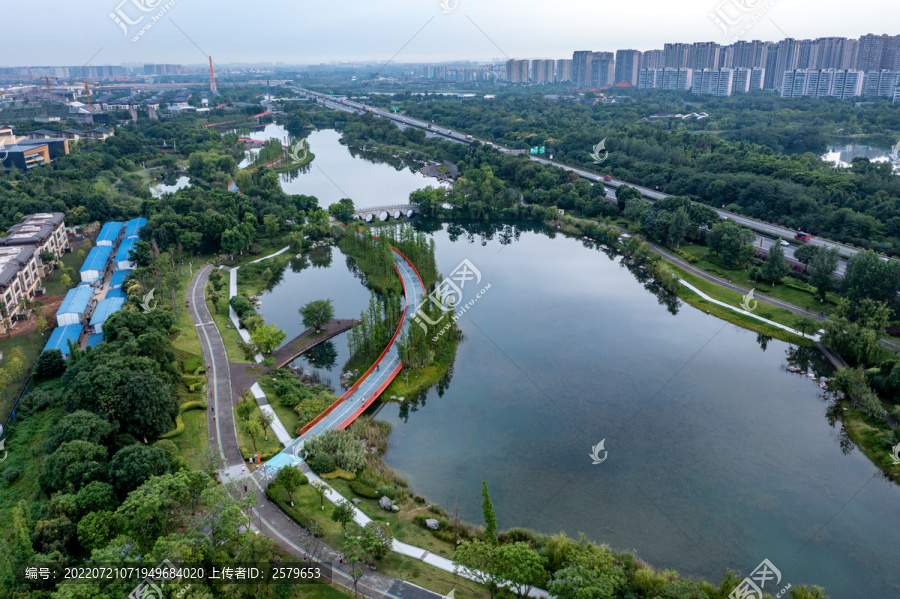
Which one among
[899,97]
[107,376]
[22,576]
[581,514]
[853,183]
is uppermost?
[899,97]

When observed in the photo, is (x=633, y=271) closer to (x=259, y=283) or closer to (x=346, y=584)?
(x=259, y=283)

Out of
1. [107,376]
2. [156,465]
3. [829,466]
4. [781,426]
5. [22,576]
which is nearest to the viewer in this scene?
[22,576]

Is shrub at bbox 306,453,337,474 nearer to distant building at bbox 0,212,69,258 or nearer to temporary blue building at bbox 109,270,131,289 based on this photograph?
temporary blue building at bbox 109,270,131,289

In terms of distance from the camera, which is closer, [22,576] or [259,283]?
[22,576]

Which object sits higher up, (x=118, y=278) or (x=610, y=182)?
(x=610, y=182)

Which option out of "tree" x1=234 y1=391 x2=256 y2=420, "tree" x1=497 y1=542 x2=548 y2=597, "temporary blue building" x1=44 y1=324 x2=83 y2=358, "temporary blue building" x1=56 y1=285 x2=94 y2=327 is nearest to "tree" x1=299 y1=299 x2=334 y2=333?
"tree" x1=234 y1=391 x2=256 y2=420

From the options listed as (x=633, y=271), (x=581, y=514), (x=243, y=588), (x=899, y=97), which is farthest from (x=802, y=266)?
(x=899, y=97)

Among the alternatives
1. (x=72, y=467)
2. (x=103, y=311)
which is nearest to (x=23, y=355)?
(x=103, y=311)

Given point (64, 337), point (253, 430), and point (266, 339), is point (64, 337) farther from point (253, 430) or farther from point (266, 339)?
point (253, 430)

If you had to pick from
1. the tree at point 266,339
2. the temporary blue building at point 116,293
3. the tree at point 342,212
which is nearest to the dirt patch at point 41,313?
the temporary blue building at point 116,293
